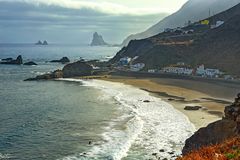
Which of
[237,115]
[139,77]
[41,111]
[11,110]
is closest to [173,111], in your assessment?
[41,111]

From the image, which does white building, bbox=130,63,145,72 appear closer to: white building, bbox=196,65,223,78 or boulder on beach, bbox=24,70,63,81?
boulder on beach, bbox=24,70,63,81

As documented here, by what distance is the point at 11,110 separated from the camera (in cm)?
5288

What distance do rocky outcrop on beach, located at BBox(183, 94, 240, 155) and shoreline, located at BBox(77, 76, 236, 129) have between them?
42.6 ft

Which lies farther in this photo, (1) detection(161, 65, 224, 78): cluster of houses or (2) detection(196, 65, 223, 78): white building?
(1) detection(161, 65, 224, 78): cluster of houses

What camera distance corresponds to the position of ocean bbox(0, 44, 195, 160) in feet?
107

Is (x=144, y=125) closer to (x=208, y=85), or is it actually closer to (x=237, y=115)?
(x=237, y=115)

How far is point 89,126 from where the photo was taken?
42.0m

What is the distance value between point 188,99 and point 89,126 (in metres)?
24.2

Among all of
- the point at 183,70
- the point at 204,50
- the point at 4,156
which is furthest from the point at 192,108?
the point at 204,50

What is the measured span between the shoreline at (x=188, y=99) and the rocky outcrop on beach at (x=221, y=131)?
13.0 meters

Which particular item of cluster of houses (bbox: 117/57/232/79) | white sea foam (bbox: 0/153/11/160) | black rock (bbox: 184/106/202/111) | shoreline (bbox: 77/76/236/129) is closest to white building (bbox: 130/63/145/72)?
cluster of houses (bbox: 117/57/232/79)

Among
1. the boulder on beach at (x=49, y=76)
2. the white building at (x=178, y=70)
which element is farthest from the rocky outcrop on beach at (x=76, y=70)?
the white building at (x=178, y=70)

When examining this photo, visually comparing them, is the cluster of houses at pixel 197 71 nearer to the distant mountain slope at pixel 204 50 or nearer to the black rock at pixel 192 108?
the distant mountain slope at pixel 204 50

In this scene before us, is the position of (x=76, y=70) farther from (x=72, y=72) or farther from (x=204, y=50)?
(x=204, y=50)
